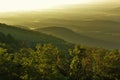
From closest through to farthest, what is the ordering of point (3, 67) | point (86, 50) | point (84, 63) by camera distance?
point (3, 67)
point (84, 63)
point (86, 50)

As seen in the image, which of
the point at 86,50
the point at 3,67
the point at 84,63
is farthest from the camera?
the point at 86,50

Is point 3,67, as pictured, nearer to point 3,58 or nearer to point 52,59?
point 3,58

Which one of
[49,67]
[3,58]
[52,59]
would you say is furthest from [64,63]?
[3,58]

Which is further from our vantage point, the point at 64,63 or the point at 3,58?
the point at 64,63
